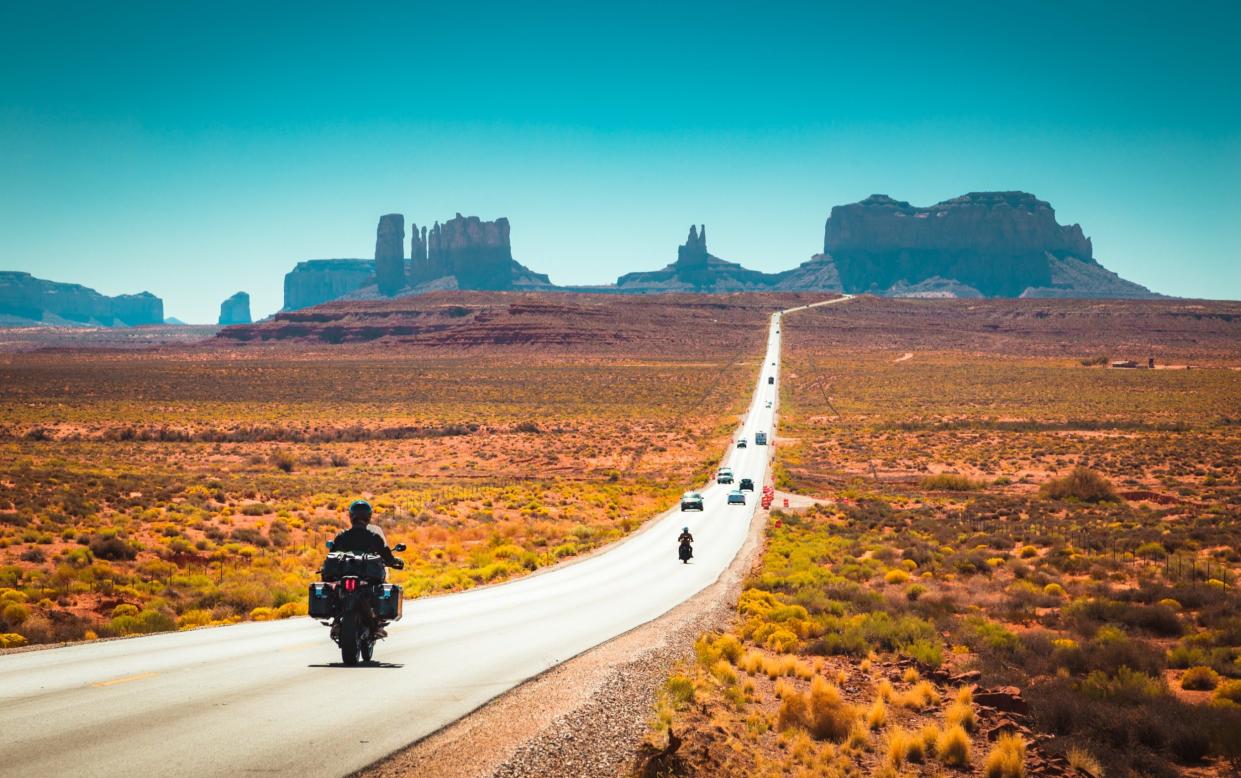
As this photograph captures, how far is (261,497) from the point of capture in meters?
37.6

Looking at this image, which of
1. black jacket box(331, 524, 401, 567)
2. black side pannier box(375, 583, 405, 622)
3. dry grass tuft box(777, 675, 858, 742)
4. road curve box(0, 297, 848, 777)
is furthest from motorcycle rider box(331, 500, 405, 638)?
dry grass tuft box(777, 675, 858, 742)

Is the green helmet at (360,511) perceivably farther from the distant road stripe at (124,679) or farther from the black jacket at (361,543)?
the distant road stripe at (124,679)

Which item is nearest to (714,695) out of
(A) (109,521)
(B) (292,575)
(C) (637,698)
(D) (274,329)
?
(C) (637,698)

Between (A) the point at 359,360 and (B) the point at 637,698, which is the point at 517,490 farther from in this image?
(A) the point at 359,360

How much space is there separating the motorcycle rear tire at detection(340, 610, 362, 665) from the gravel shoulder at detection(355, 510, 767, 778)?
2.00 meters

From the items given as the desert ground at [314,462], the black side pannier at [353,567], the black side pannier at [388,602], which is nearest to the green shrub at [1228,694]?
the black side pannier at [388,602]

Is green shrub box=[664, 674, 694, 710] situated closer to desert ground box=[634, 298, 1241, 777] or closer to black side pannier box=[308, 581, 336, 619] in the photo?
desert ground box=[634, 298, 1241, 777]

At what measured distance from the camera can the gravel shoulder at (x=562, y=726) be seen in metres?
7.24

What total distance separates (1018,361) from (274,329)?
147 metres

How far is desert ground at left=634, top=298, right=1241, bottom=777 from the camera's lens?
32.9 ft

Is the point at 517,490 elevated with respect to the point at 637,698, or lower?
lower

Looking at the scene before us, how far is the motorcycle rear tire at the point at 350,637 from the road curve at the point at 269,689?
23cm

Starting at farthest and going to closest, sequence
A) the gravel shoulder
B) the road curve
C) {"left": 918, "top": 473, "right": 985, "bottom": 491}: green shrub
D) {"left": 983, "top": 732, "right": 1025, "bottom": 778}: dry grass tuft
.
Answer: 1. {"left": 918, "top": 473, "right": 985, "bottom": 491}: green shrub
2. {"left": 983, "top": 732, "right": 1025, "bottom": 778}: dry grass tuft
3. the gravel shoulder
4. the road curve

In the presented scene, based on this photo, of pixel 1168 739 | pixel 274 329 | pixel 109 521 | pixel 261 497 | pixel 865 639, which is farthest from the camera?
pixel 274 329
